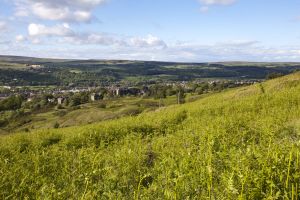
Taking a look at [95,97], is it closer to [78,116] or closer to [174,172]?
[78,116]

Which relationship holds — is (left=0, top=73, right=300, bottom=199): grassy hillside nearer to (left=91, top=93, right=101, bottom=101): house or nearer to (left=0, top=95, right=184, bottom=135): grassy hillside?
(left=0, top=95, right=184, bottom=135): grassy hillside

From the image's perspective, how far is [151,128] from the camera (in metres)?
18.9

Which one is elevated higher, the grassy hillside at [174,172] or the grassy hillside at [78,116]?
the grassy hillside at [174,172]

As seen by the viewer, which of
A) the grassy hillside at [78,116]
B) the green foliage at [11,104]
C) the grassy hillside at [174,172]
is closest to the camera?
the grassy hillside at [174,172]

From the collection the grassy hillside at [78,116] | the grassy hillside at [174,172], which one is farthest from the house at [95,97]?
the grassy hillside at [174,172]

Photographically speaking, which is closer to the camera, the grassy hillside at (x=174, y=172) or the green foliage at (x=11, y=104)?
the grassy hillside at (x=174, y=172)

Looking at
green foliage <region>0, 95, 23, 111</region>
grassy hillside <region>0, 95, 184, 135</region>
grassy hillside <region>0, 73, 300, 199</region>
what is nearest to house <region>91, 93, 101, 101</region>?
green foliage <region>0, 95, 23, 111</region>

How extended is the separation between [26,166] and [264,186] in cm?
635

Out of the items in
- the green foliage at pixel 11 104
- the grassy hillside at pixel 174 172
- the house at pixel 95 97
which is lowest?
the green foliage at pixel 11 104

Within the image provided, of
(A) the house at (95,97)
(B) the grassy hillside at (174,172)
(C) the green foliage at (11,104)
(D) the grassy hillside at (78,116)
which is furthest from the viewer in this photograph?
(A) the house at (95,97)

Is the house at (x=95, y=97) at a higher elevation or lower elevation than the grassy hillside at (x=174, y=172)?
lower

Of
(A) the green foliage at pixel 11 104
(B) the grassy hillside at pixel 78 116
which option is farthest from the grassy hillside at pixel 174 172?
(A) the green foliage at pixel 11 104

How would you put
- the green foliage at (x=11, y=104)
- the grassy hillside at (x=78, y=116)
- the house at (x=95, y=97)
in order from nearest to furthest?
the grassy hillside at (x=78, y=116) → the green foliage at (x=11, y=104) → the house at (x=95, y=97)

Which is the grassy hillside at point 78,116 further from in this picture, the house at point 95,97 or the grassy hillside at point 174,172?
the grassy hillside at point 174,172
